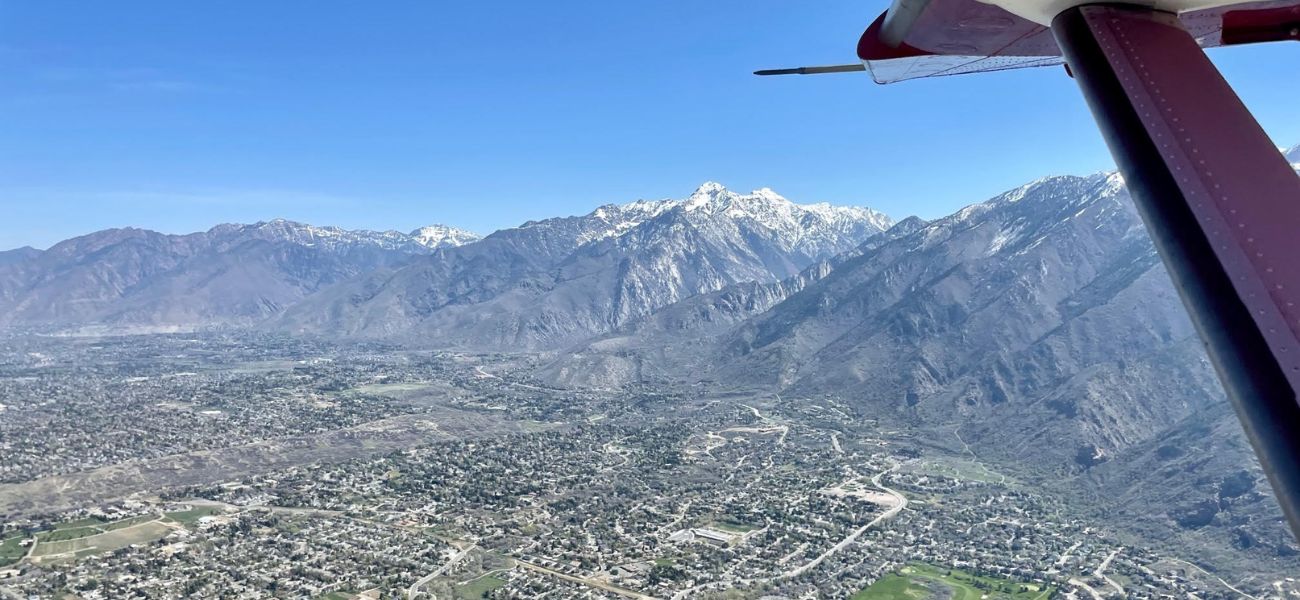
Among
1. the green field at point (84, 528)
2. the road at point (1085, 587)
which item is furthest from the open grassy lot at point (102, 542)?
the road at point (1085, 587)

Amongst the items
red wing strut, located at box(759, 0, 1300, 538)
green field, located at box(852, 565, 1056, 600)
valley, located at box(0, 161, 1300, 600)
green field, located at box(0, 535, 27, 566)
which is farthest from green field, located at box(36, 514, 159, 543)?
red wing strut, located at box(759, 0, 1300, 538)

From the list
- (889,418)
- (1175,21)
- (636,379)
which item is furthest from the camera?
(636,379)

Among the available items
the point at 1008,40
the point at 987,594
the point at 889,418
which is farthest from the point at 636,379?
the point at 1008,40

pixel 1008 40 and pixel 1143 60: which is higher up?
pixel 1008 40

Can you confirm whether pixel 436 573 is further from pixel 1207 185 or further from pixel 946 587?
pixel 1207 185

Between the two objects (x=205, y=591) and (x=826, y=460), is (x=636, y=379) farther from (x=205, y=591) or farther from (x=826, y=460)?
(x=205, y=591)

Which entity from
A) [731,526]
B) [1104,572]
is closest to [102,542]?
[731,526]

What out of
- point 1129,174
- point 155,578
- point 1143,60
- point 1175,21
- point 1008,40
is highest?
point 1008,40
